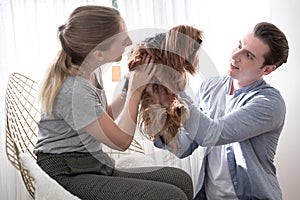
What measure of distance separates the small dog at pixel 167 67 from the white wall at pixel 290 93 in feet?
2.91

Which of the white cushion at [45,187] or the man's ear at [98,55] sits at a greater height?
the man's ear at [98,55]

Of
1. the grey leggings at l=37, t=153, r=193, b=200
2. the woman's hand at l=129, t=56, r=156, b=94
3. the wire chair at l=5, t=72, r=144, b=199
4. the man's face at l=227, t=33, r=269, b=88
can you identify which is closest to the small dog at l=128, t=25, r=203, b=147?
the woman's hand at l=129, t=56, r=156, b=94

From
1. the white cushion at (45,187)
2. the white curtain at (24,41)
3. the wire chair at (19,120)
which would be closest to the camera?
the white cushion at (45,187)

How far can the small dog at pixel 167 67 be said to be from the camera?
1.44 metres

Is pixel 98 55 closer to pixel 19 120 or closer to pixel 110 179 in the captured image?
pixel 110 179

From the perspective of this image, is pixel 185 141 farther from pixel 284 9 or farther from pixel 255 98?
pixel 284 9

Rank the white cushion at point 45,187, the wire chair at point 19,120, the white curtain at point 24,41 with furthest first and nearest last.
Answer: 1. the white curtain at point 24,41
2. the wire chair at point 19,120
3. the white cushion at point 45,187

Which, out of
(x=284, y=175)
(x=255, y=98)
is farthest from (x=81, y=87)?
(x=284, y=175)

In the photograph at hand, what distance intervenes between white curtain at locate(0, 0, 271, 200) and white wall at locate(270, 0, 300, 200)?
0.09 meters

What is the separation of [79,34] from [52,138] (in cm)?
34

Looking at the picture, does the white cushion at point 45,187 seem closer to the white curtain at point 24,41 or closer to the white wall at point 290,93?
the white curtain at point 24,41

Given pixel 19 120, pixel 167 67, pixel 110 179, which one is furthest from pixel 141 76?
pixel 19 120

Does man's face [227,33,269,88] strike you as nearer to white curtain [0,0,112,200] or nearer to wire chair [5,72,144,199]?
wire chair [5,72,144,199]

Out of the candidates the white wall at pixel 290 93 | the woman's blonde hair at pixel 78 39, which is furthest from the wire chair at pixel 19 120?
the white wall at pixel 290 93
